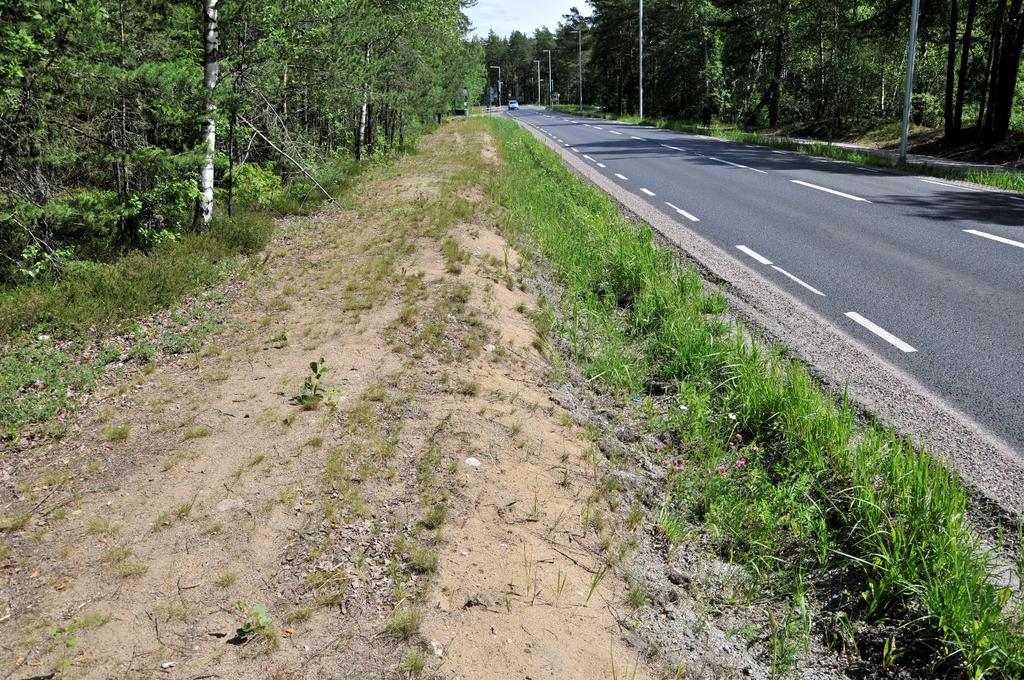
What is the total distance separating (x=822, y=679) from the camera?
10.3 feet

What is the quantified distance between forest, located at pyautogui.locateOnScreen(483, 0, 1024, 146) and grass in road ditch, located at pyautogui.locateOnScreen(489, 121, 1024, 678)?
2245cm

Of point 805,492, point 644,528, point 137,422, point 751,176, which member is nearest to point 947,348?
point 805,492

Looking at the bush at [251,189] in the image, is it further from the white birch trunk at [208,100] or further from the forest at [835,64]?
the forest at [835,64]

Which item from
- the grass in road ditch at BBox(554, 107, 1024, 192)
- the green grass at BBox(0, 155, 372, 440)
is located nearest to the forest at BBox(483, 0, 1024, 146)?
the grass in road ditch at BBox(554, 107, 1024, 192)

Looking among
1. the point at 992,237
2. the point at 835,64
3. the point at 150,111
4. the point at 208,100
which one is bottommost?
the point at 992,237

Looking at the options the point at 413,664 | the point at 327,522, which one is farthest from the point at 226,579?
the point at 413,664

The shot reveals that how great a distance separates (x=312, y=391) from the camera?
17.4 feet

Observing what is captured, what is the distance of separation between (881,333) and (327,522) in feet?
17.5

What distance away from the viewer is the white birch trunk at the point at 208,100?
32.2 ft

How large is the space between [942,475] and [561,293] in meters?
5.15

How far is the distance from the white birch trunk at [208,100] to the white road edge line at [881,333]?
7864 mm

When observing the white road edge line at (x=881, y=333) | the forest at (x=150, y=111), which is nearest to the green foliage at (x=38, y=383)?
the forest at (x=150, y=111)

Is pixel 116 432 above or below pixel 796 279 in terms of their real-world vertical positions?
below

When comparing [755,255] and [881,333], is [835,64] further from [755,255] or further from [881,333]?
[881,333]
